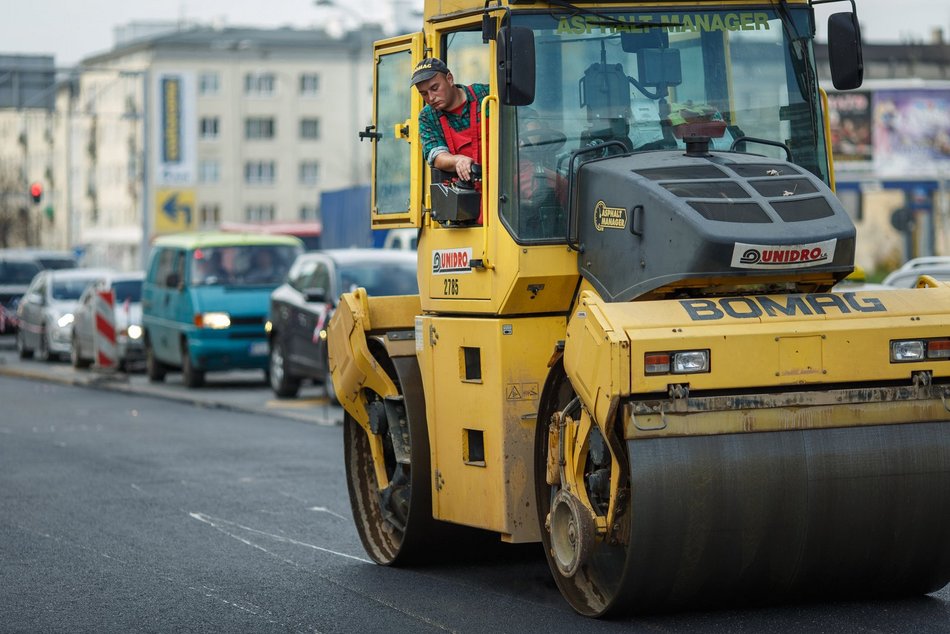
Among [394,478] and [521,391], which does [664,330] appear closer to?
[521,391]

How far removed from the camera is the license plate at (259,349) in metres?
23.7

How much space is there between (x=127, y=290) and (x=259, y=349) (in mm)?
6391

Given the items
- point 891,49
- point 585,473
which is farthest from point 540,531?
point 891,49

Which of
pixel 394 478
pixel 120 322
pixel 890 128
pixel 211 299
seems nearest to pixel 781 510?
pixel 394 478

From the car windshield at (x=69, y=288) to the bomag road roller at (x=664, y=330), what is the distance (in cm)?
2451

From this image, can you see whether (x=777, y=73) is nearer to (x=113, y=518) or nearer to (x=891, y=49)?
(x=113, y=518)

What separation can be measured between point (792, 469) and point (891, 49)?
72.5 meters

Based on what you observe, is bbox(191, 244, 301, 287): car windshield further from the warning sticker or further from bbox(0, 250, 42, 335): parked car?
the warning sticker

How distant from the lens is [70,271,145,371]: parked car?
1091 inches

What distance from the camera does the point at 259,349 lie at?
77.9 ft

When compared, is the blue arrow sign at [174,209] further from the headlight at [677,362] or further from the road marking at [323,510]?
the headlight at [677,362]

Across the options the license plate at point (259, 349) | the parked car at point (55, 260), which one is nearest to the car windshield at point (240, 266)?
the license plate at point (259, 349)

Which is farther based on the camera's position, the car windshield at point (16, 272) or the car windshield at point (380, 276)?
the car windshield at point (16, 272)

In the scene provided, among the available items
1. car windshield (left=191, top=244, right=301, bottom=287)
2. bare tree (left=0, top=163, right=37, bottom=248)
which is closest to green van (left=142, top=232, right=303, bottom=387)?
car windshield (left=191, top=244, right=301, bottom=287)
